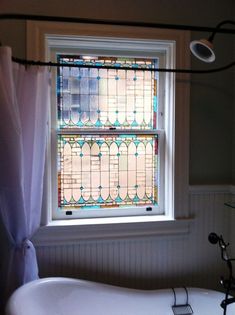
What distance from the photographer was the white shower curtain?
1368mm

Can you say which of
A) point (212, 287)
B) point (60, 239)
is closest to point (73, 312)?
point (60, 239)

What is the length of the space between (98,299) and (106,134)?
1.02 meters

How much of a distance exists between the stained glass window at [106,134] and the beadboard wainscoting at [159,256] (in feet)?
0.91

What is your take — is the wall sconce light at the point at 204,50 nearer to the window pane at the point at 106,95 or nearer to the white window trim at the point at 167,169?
the white window trim at the point at 167,169

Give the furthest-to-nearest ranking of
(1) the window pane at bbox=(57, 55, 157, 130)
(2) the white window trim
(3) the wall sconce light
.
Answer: (1) the window pane at bbox=(57, 55, 157, 130)
(2) the white window trim
(3) the wall sconce light

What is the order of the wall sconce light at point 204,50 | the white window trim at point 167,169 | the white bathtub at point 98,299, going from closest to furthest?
the wall sconce light at point 204,50 → the white bathtub at point 98,299 → the white window trim at point 167,169

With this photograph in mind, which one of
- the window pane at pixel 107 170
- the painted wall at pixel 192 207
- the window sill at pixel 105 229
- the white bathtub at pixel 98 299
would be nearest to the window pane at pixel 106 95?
the window pane at pixel 107 170

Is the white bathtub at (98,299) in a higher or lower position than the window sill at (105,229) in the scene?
lower

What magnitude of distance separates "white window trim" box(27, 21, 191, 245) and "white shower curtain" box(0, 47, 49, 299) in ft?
0.71

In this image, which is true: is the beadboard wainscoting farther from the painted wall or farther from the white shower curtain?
the white shower curtain

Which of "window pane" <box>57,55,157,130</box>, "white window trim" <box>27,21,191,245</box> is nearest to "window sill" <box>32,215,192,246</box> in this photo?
"white window trim" <box>27,21,191,245</box>

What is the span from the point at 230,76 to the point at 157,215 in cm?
110

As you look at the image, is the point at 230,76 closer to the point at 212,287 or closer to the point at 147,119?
the point at 147,119

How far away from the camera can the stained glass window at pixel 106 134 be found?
6.30ft
